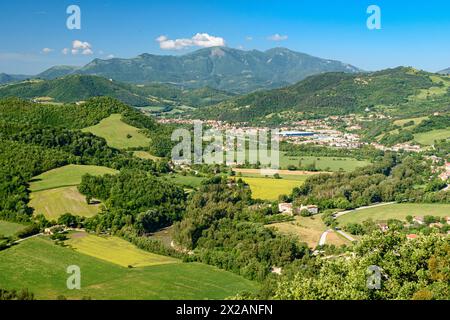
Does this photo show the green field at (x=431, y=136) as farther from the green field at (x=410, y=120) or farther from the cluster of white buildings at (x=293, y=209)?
the cluster of white buildings at (x=293, y=209)

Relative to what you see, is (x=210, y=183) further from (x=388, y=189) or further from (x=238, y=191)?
(x=388, y=189)

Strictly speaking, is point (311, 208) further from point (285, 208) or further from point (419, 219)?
point (419, 219)

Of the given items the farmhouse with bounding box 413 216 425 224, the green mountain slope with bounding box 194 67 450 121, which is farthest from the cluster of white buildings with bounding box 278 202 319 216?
the green mountain slope with bounding box 194 67 450 121

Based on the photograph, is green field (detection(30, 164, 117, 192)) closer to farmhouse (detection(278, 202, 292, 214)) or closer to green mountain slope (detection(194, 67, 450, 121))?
farmhouse (detection(278, 202, 292, 214))

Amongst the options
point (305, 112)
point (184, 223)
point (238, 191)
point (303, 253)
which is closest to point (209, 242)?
point (184, 223)

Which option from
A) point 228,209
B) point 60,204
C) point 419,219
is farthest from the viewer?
point 228,209

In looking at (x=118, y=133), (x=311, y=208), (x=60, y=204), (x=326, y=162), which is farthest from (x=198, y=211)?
(x=118, y=133)
